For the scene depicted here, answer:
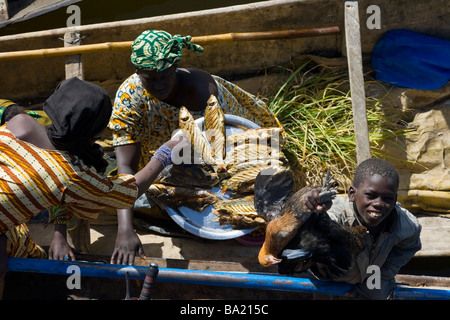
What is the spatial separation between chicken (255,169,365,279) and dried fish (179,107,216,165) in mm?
702

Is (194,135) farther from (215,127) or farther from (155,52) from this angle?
(155,52)

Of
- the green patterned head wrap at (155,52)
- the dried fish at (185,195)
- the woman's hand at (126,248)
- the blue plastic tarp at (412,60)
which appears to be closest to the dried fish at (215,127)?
the dried fish at (185,195)

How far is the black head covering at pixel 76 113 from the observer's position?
7.09ft

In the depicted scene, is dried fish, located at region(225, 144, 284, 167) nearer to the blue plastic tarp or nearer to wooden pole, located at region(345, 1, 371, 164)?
wooden pole, located at region(345, 1, 371, 164)

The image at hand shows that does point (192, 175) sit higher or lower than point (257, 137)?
lower

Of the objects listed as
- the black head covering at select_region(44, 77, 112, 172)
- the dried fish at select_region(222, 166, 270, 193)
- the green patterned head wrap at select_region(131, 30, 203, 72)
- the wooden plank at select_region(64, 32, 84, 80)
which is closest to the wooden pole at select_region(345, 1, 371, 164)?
the dried fish at select_region(222, 166, 270, 193)

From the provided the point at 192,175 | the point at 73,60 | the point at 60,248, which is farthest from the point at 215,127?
the point at 73,60

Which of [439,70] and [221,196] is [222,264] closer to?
[221,196]

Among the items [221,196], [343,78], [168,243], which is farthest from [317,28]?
[168,243]

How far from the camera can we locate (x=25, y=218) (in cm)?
244

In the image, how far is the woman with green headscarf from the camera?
294 centimetres

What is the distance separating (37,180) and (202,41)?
1964 millimetres

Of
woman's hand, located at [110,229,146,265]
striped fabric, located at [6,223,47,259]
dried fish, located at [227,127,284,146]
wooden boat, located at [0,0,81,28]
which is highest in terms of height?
wooden boat, located at [0,0,81,28]

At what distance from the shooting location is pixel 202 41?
12.9ft
